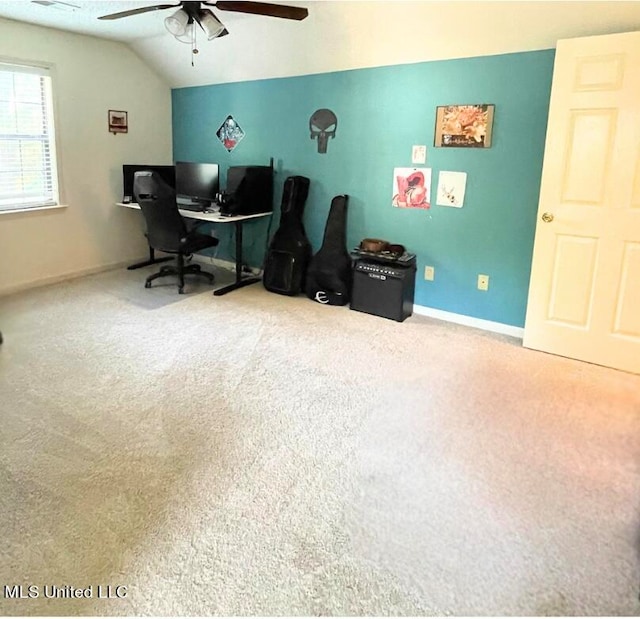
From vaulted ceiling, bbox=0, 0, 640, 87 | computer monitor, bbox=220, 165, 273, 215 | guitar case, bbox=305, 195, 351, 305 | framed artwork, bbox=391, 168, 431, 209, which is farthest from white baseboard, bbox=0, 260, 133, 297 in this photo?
framed artwork, bbox=391, 168, 431, 209

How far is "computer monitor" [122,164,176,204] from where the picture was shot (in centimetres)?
514

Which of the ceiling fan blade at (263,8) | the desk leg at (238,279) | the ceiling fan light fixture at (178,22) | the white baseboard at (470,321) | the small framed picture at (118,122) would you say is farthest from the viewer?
the small framed picture at (118,122)

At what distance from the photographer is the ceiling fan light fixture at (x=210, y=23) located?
122 inches

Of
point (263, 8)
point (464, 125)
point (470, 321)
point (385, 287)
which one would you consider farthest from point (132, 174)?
point (470, 321)

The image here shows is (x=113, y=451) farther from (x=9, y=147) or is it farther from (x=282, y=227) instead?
(x=9, y=147)

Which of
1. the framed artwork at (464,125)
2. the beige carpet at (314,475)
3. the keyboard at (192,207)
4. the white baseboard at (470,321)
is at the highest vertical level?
the framed artwork at (464,125)

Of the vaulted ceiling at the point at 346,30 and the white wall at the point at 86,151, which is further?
the white wall at the point at 86,151

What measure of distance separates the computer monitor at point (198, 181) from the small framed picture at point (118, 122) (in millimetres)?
668

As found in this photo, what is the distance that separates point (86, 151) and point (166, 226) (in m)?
1.26

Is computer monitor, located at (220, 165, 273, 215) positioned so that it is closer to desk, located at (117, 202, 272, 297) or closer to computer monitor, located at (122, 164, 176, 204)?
desk, located at (117, 202, 272, 297)

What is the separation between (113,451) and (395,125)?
3082 millimetres

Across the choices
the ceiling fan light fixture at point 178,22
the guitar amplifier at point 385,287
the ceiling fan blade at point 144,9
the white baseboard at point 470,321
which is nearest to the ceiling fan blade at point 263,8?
the ceiling fan light fixture at point 178,22

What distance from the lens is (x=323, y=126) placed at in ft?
14.6

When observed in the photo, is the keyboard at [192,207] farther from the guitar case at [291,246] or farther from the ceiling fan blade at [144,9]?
the ceiling fan blade at [144,9]
